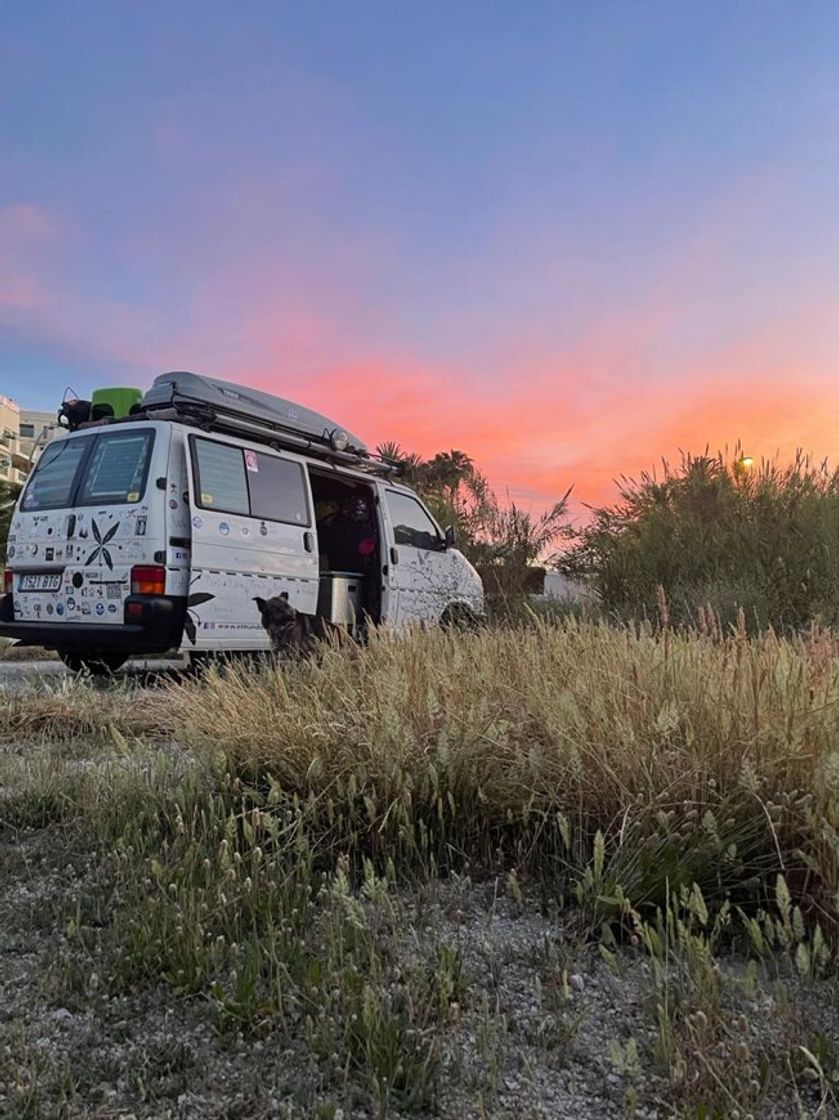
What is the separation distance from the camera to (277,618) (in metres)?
6.57

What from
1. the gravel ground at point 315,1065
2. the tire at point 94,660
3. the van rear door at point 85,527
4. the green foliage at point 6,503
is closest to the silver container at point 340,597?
the tire at point 94,660

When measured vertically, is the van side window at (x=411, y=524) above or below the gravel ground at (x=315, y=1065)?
above

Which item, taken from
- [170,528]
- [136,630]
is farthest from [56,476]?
[136,630]

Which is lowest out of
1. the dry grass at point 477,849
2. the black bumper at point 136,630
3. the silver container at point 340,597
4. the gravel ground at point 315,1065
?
the gravel ground at point 315,1065

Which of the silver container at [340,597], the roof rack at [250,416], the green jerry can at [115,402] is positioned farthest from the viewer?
the silver container at [340,597]

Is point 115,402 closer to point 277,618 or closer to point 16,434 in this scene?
point 277,618

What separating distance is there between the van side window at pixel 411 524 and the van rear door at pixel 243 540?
139 centimetres

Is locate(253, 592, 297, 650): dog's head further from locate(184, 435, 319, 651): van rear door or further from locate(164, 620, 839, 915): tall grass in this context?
locate(164, 620, 839, 915): tall grass

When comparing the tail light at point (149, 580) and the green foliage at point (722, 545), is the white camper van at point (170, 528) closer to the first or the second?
the tail light at point (149, 580)

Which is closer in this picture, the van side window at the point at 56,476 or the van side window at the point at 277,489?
the van side window at the point at 56,476

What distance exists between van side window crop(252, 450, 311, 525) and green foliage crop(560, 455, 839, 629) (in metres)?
3.46

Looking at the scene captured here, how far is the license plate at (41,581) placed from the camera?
20.6ft

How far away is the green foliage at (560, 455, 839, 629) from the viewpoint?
7078mm

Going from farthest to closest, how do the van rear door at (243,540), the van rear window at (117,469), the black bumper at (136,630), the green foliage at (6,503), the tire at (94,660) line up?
the green foliage at (6,503) → the tire at (94,660) → the van rear door at (243,540) → the van rear window at (117,469) → the black bumper at (136,630)
